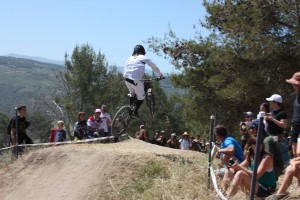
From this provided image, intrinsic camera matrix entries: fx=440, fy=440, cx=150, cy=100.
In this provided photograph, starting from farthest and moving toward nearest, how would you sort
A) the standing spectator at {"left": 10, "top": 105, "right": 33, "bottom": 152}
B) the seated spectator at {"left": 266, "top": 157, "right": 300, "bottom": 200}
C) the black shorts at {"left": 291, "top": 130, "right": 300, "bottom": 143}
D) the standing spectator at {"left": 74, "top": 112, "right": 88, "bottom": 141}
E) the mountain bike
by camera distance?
1. the standing spectator at {"left": 74, "top": 112, "right": 88, "bottom": 141}
2. the standing spectator at {"left": 10, "top": 105, "right": 33, "bottom": 152}
3. the mountain bike
4. the black shorts at {"left": 291, "top": 130, "right": 300, "bottom": 143}
5. the seated spectator at {"left": 266, "top": 157, "right": 300, "bottom": 200}

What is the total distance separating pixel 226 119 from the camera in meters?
18.3

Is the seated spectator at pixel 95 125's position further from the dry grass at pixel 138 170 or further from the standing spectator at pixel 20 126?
the standing spectator at pixel 20 126

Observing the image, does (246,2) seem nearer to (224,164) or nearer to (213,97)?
(213,97)

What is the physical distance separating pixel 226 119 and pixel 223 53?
11.0ft

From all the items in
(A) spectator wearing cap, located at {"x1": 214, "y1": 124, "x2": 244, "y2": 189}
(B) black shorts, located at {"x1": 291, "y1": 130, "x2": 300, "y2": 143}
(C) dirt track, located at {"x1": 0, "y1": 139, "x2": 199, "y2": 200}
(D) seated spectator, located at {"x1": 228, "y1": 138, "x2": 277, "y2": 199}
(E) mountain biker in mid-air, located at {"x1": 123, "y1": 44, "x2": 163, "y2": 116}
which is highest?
(E) mountain biker in mid-air, located at {"x1": 123, "y1": 44, "x2": 163, "y2": 116}

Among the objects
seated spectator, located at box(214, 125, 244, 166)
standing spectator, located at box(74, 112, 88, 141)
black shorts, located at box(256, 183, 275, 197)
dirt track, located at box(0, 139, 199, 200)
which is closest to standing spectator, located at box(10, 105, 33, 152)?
dirt track, located at box(0, 139, 199, 200)

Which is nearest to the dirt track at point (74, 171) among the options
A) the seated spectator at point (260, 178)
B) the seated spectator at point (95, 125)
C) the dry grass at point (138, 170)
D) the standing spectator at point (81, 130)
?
the dry grass at point (138, 170)

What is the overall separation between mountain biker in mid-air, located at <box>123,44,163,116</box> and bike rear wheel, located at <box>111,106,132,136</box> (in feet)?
1.60

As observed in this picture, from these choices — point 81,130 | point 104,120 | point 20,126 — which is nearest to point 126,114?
point 104,120

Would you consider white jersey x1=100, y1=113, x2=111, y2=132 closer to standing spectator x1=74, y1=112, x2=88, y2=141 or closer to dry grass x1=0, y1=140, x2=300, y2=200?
standing spectator x1=74, y1=112, x2=88, y2=141

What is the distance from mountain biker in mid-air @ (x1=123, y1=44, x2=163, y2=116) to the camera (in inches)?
374

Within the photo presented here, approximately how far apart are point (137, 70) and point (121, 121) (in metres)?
1.30

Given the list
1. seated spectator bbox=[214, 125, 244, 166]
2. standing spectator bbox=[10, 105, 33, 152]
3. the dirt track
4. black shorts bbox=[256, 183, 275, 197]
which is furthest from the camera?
standing spectator bbox=[10, 105, 33, 152]

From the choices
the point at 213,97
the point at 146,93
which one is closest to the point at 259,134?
the point at 146,93
